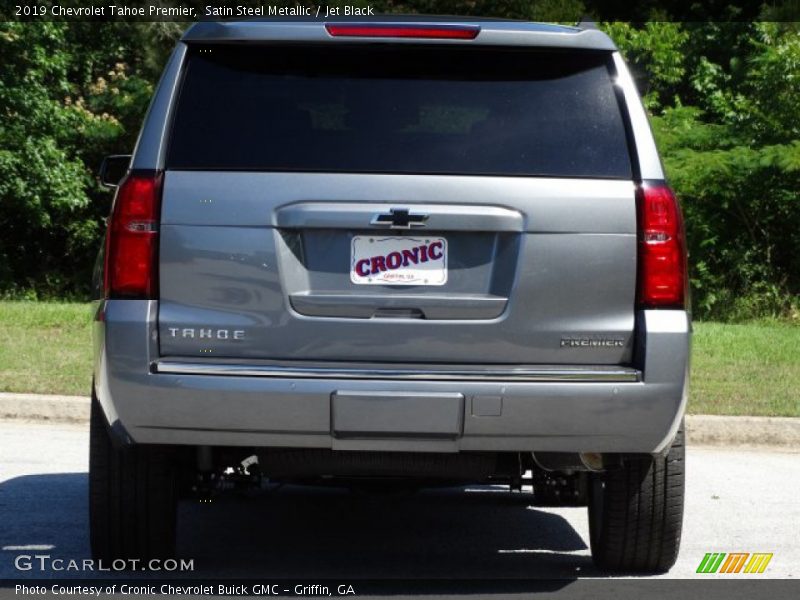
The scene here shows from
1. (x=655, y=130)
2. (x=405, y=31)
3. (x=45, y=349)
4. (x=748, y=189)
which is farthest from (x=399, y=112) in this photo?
(x=655, y=130)

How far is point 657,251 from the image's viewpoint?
4926 mm

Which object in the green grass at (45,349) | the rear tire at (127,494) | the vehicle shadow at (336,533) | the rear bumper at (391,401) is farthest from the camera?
the green grass at (45,349)

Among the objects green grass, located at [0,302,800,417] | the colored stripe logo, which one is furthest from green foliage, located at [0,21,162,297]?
the colored stripe logo

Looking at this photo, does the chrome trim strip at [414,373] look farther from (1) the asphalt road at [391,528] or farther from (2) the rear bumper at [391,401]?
(1) the asphalt road at [391,528]

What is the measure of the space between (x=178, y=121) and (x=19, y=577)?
1777 millimetres

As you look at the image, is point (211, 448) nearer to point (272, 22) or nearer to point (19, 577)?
point (19, 577)

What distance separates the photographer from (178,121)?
5012 mm

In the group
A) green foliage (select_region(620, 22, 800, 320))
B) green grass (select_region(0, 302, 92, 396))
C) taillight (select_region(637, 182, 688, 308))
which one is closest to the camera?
taillight (select_region(637, 182, 688, 308))

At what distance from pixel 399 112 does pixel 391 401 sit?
0.97 meters

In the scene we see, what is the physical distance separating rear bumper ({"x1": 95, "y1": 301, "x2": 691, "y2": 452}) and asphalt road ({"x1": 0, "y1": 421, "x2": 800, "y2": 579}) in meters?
0.96

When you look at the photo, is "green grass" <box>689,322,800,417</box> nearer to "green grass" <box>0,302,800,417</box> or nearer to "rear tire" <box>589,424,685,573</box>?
"green grass" <box>0,302,800,417</box>

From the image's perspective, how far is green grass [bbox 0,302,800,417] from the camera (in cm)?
1022

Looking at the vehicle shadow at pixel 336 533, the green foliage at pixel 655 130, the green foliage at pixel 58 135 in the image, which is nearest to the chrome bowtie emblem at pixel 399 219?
the vehicle shadow at pixel 336 533

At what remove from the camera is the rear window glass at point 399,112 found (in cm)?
494
